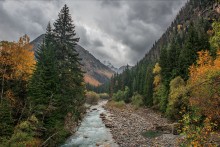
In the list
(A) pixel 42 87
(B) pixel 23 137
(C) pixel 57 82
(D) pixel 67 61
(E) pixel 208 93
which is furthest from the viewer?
(D) pixel 67 61

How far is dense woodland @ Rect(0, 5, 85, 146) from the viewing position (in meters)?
20.7

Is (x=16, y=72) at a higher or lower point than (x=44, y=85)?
higher

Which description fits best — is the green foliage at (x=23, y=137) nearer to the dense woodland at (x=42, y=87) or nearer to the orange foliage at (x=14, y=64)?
the dense woodland at (x=42, y=87)

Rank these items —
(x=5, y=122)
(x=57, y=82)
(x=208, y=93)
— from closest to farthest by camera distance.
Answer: (x=208, y=93)
(x=5, y=122)
(x=57, y=82)

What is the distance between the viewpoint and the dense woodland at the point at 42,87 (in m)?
20.7

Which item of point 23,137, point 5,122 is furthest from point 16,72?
point 23,137

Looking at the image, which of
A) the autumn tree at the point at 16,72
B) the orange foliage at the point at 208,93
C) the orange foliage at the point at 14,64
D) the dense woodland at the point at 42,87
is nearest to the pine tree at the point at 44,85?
the dense woodland at the point at 42,87

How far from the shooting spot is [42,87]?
23.8 metres

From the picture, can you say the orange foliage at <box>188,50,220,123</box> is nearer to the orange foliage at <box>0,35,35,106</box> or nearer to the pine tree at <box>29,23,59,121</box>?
the pine tree at <box>29,23,59,121</box>

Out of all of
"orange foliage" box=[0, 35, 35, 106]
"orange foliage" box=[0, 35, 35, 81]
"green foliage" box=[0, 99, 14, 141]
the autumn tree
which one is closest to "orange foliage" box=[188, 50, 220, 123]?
"green foliage" box=[0, 99, 14, 141]

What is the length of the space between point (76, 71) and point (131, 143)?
1439cm

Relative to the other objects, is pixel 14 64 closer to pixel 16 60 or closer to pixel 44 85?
pixel 16 60

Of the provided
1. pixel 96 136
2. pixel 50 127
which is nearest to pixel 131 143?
pixel 96 136

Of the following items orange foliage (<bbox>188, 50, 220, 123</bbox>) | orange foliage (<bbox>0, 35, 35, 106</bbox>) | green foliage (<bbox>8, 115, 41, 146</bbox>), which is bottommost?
green foliage (<bbox>8, 115, 41, 146</bbox>)
